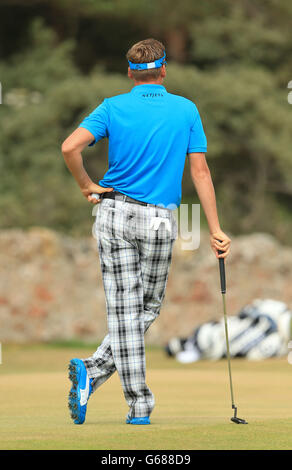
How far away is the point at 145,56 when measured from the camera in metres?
4.94

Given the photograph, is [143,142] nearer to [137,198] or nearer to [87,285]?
[137,198]

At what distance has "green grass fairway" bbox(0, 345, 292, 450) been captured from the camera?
4.11 m

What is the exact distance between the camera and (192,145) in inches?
196

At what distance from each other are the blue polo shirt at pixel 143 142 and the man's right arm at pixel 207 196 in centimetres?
8

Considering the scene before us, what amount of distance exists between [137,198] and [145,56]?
660 mm

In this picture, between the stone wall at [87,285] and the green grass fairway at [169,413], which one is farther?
the stone wall at [87,285]

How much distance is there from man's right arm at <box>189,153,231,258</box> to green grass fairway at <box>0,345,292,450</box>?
32.6 inches

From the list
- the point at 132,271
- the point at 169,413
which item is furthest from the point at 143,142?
the point at 169,413

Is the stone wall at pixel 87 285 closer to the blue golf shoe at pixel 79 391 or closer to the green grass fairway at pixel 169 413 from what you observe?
the green grass fairway at pixel 169 413

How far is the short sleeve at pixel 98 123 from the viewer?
4.85m

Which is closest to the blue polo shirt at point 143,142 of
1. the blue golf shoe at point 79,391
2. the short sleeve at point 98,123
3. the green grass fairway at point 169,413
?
the short sleeve at point 98,123

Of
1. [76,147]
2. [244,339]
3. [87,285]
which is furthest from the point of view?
[87,285]

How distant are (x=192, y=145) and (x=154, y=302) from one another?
75cm

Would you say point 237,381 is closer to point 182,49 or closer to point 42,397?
point 42,397
